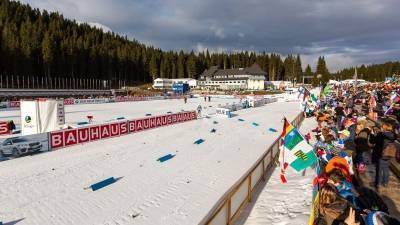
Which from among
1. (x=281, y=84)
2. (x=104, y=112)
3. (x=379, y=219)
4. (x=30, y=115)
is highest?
(x=281, y=84)

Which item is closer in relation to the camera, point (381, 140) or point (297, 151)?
point (297, 151)

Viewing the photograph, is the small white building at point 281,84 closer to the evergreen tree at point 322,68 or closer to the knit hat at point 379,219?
the evergreen tree at point 322,68

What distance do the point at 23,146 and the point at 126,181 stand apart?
7.56 metres

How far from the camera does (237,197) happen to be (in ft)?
26.2

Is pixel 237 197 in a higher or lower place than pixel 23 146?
higher

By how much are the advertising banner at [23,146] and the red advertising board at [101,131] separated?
0.54m

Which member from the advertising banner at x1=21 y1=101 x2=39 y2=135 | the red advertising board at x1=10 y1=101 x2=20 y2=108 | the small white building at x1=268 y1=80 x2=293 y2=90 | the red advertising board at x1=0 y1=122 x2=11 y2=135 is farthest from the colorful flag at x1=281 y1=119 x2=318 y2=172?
the small white building at x1=268 y1=80 x2=293 y2=90

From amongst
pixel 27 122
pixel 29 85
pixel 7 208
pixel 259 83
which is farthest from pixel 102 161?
pixel 259 83

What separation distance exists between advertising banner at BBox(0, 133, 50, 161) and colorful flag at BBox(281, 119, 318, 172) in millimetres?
13396

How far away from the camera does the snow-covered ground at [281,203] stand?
8.12 m

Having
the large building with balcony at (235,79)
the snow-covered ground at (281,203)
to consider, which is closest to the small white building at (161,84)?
the large building with balcony at (235,79)

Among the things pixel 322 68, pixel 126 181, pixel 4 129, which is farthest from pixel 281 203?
pixel 322 68

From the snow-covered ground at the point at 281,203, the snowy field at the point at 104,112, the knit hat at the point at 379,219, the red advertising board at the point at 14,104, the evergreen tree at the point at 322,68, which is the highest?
the evergreen tree at the point at 322,68

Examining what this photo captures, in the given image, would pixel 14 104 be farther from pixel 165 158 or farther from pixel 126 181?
pixel 126 181
